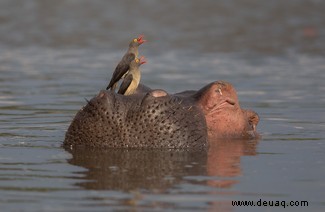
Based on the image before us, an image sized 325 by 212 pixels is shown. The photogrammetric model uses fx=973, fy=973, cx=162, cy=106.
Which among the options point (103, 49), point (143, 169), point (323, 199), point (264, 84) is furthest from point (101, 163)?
point (103, 49)

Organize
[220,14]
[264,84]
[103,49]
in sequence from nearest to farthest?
1. [264,84]
2. [103,49]
3. [220,14]

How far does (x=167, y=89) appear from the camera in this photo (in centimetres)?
1179

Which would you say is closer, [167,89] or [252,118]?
[252,118]

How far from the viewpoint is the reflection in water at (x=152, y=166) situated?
6.07 m

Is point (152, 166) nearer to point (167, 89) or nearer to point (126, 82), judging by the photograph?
point (126, 82)

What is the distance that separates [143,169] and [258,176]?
0.78m

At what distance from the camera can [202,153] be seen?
7262 millimetres

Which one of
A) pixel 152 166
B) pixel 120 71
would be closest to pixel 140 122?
pixel 152 166

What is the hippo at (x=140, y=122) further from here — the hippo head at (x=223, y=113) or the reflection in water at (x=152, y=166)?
the hippo head at (x=223, y=113)

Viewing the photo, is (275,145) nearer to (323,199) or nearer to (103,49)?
(323,199)

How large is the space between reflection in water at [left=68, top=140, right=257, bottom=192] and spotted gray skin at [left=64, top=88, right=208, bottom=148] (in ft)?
0.24

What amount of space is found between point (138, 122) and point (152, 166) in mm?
371

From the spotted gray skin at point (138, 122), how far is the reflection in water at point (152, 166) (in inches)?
2.9

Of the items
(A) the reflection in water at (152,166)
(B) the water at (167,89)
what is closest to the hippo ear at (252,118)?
(B) the water at (167,89)
